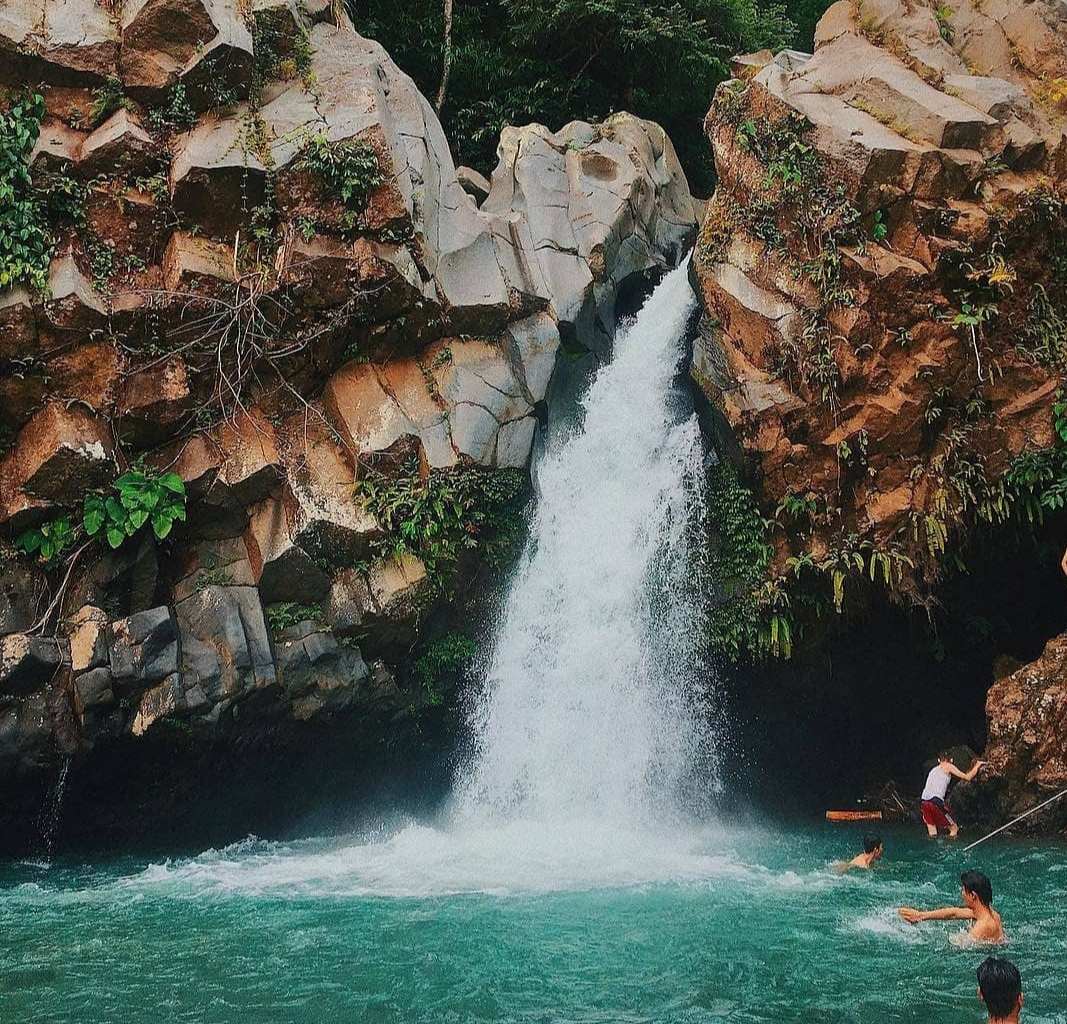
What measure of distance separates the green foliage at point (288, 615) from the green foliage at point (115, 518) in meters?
1.79

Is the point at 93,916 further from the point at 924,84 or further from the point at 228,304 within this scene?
the point at 924,84

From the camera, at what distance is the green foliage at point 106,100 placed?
538 inches

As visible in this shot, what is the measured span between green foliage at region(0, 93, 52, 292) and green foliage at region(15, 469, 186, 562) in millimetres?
2842

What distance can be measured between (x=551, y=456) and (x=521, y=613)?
289 cm

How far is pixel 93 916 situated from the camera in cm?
998

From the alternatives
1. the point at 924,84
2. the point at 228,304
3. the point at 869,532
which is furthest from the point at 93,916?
the point at 924,84

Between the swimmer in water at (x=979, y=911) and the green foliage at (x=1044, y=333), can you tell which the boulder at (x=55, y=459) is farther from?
the green foliage at (x=1044, y=333)

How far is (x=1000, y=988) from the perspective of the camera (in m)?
5.05

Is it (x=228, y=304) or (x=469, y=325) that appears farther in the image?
(x=469, y=325)

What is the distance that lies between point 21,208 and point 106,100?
212 centimetres

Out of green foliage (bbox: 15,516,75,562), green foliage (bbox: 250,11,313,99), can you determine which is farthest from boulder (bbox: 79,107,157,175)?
green foliage (bbox: 15,516,75,562)

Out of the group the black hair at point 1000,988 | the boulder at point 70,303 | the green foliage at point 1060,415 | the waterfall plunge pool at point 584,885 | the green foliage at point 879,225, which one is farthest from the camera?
the green foliage at point 879,225

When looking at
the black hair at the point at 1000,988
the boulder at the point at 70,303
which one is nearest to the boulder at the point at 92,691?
the boulder at the point at 70,303

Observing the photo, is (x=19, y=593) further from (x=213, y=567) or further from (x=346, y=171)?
(x=346, y=171)
